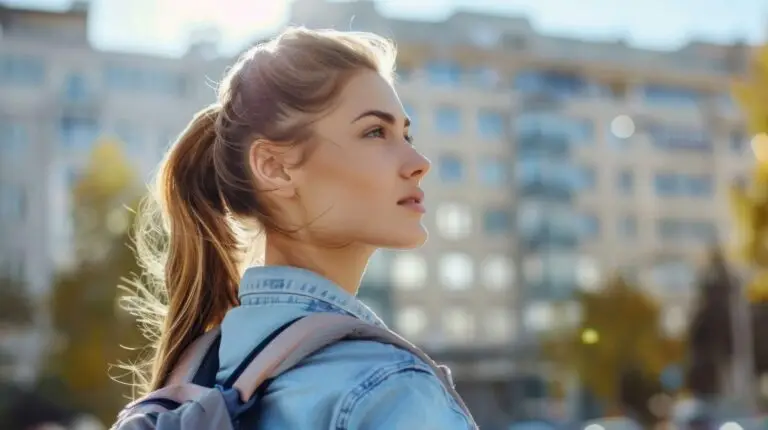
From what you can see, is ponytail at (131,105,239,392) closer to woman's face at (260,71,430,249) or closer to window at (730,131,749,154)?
woman's face at (260,71,430,249)

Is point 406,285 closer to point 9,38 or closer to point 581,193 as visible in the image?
point 581,193

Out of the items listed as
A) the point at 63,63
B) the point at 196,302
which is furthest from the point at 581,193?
the point at 196,302

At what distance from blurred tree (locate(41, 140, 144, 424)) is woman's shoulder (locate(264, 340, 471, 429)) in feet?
58.4

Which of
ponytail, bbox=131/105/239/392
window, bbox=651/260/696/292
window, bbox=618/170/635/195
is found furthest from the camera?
window, bbox=651/260/696/292

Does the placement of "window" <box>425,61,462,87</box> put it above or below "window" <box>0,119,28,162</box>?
above

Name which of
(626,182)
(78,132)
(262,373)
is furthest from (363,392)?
(626,182)

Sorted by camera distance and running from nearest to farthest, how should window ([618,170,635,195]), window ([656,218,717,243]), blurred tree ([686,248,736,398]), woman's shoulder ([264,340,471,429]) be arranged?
woman's shoulder ([264,340,471,429])
blurred tree ([686,248,736,398])
window ([618,170,635,195])
window ([656,218,717,243])

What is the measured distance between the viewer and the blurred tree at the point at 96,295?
18891mm

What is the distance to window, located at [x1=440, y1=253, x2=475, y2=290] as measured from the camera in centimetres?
3031

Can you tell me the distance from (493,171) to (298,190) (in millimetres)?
29868

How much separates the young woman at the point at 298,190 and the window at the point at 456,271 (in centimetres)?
2890

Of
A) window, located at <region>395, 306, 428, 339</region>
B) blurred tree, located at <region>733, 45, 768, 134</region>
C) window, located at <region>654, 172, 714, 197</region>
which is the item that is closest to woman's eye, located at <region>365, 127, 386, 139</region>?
blurred tree, located at <region>733, 45, 768, 134</region>

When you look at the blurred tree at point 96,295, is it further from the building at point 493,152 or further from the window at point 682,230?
the window at point 682,230

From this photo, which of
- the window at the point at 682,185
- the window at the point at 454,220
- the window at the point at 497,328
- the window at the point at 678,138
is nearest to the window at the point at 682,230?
the window at the point at 682,185
